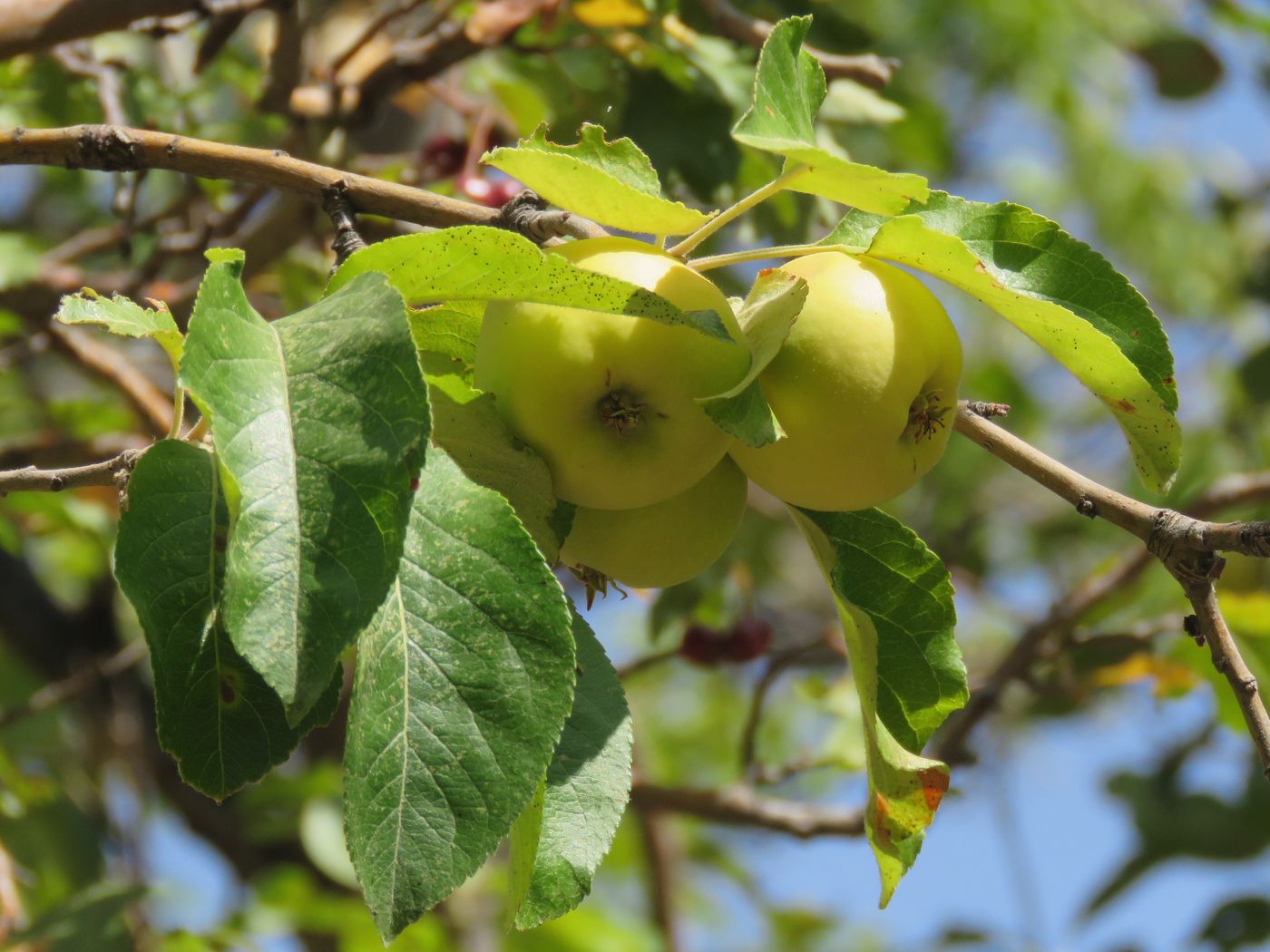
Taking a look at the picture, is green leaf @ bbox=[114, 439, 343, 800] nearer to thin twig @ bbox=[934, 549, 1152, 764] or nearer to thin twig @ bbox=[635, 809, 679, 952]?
thin twig @ bbox=[934, 549, 1152, 764]

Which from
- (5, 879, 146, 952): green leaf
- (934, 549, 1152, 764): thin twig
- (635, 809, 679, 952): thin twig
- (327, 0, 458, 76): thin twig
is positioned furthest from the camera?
(635, 809, 679, 952): thin twig

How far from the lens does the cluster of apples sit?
3.00 feet

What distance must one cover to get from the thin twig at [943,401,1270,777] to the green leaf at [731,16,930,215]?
215 millimetres

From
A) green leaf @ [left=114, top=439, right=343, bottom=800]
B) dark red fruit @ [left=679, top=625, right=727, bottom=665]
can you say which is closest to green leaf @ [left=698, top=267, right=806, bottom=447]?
green leaf @ [left=114, top=439, right=343, bottom=800]

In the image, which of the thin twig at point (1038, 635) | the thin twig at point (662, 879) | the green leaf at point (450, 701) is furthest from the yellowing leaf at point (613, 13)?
the thin twig at point (662, 879)

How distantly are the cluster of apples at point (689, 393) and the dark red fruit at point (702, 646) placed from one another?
55.5 inches

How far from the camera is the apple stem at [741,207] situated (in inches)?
35.9

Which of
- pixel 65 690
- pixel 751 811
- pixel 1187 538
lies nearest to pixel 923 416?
pixel 1187 538

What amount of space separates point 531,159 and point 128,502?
14.0 inches

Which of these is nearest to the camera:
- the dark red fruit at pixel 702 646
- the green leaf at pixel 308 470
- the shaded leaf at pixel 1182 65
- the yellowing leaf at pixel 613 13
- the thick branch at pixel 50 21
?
the green leaf at pixel 308 470

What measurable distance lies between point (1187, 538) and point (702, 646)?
1.54m

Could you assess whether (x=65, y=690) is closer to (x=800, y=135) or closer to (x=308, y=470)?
(x=308, y=470)

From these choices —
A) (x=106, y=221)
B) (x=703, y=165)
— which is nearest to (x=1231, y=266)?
(x=703, y=165)

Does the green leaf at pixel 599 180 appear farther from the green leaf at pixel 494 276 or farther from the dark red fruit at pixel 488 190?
the dark red fruit at pixel 488 190
